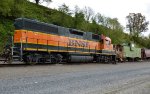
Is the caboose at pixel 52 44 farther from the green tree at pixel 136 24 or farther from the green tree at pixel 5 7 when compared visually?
the green tree at pixel 136 24

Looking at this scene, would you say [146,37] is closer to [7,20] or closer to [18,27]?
[7,20]

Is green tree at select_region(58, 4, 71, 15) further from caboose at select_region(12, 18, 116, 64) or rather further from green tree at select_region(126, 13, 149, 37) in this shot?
green tree at select_region(126, 13, 149, 37)

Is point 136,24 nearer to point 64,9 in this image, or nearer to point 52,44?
point 64,9

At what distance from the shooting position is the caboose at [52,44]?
2348cm

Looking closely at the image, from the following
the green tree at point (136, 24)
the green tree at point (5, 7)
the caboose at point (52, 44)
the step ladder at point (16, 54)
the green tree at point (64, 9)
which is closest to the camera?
the step ladder at point (16, 54)

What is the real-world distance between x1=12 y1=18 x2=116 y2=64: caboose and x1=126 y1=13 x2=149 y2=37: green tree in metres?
78.3

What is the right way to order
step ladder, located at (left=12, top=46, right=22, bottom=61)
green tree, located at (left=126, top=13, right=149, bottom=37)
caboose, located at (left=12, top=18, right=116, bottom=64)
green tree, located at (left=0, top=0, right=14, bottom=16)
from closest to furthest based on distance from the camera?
1. step ladder, located at (left=12, top=46, right=22, bottom=61)
2. caboose, located at (left=12, top=18, right=116, bottom=64)
3. green tree, located at (left=0, top=0, right=14, bottom=16)
4. green tree, located at (left=126, top=13, right=149, bottom=37)

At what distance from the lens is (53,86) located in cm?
1273

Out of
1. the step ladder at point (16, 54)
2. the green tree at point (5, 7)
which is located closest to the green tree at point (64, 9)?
the green tree at point (5, 7)

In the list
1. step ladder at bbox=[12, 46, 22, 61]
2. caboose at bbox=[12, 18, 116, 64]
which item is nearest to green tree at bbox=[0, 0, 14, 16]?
caboose at bbox=[12, 18, 116, 64]

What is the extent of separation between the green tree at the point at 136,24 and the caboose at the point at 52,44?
78.3 meters

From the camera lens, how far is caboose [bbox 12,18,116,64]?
23484 millimetres

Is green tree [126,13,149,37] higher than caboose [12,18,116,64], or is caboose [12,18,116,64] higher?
green tree [126,13,149,37]

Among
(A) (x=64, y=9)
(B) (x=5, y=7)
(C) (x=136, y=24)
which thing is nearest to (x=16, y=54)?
(B) (x=5, y=7)
